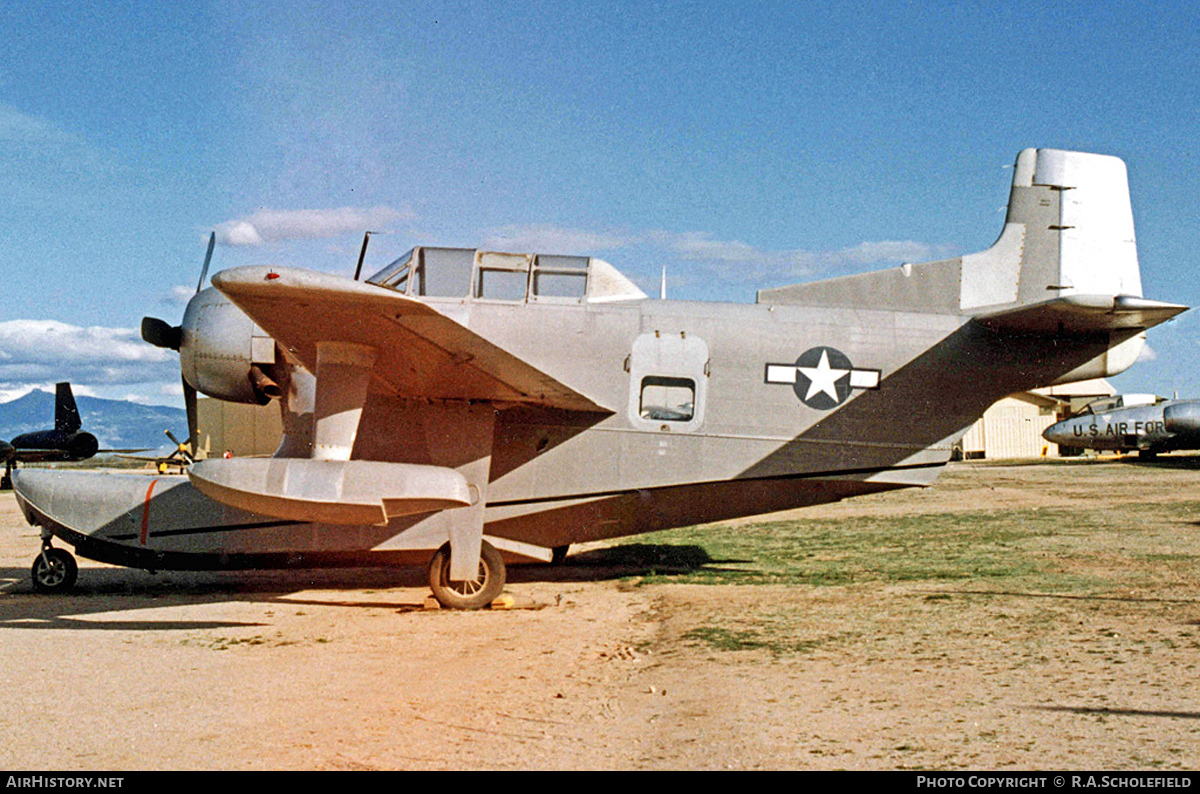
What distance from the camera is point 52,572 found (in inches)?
476

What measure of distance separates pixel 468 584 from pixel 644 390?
9.74 ft

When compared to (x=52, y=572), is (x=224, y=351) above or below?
above

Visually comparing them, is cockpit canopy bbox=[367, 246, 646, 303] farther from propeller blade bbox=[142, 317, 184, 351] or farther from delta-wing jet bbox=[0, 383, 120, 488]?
delta-wing jet bbox=[0, 383, 120, 488]

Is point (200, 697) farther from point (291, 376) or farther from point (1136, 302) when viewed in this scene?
point (1136, 302)

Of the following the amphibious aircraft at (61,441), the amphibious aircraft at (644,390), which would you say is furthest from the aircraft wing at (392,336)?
the amphibious aircraft at (61,441)

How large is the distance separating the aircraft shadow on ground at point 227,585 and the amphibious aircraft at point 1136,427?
3227 centimetres

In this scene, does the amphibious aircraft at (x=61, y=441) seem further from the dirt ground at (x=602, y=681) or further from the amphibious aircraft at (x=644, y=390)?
the dirt ground at (x=602, y=681)

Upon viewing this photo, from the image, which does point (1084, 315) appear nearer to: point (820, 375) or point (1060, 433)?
point (820, 375)

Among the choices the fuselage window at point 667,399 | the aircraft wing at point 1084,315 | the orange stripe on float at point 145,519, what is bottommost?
the orange stripe on float at point 145,519

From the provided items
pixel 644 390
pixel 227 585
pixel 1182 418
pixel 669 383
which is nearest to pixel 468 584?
pixel 644 390

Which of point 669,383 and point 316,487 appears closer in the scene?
point 316,487

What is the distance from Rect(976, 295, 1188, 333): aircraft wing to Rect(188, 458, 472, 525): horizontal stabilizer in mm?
6504

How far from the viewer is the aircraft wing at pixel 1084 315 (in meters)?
9.18
